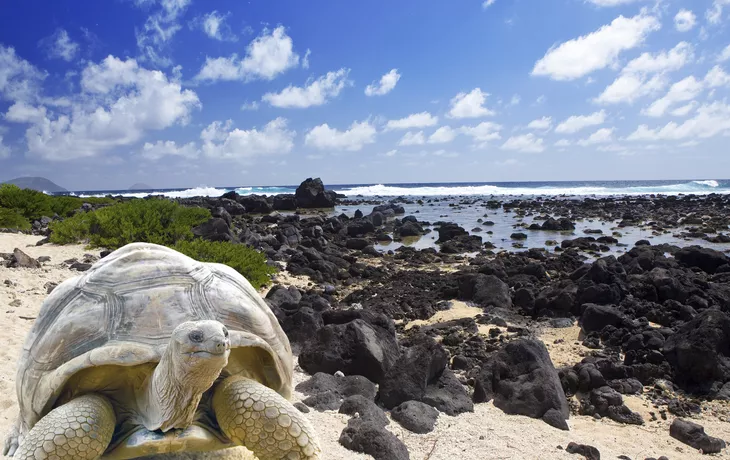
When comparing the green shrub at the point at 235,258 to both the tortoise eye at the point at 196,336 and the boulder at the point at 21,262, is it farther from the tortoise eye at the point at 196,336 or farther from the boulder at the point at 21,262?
the tortoise eye at the point at 196,336

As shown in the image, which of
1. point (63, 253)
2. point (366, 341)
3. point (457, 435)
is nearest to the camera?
point (457, 435)

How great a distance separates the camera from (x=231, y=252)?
10.5 metres

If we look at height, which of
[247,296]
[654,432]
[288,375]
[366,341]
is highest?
[247,296]

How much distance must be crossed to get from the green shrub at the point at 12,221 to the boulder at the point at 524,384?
16626 mm

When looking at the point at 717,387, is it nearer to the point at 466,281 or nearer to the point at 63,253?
the point at 466,281

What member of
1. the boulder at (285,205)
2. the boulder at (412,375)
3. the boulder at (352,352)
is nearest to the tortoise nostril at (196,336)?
the boulder at (412,375)

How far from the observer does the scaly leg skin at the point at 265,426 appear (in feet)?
8.91

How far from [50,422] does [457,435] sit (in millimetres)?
3013

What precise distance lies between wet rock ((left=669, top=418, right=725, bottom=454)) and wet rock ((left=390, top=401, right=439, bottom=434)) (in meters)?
2.26

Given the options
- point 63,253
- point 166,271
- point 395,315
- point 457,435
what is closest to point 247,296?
point 166,271

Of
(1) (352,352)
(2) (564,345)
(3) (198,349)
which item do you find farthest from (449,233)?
(3) (198,349)

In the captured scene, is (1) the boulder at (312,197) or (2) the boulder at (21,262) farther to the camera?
(1) the boulder at (312,197)

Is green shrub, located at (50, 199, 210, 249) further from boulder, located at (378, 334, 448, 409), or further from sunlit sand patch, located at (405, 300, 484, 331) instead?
boulder, located at (378, 334, 448, 409)

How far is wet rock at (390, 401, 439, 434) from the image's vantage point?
14.2 feet
